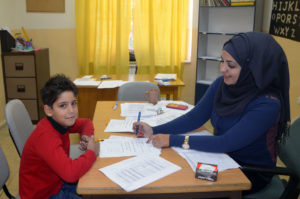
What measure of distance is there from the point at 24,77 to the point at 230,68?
3.20 meters

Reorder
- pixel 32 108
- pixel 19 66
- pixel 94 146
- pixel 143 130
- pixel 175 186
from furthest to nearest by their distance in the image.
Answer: pixel 32 108 < pixel 19 66 < pixel 143 130 < pixel 94 146 < pixel 175 186

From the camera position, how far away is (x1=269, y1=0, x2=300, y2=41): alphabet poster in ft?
9.46

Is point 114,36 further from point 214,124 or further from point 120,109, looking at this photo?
point 214,124

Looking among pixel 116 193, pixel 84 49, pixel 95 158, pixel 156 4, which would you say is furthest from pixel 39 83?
pixel 116 193

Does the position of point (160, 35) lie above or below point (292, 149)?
above

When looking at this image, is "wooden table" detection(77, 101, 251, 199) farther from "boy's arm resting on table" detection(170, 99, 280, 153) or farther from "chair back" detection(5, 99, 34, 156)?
"chair back" detection(5, 99, 34, 156)

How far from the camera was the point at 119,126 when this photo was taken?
178 cm

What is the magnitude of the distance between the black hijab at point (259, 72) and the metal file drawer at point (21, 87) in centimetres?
314

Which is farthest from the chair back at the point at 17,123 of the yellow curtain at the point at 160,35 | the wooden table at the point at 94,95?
the yellow curtain at the point at 160,35

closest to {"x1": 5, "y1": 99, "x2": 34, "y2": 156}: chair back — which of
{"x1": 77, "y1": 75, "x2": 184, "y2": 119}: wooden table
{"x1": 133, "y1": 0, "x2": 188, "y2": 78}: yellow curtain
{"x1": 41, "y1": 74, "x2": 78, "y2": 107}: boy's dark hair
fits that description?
{"x1": 41, "y1": 74, "x2": 78, "y2": 107}: boy's dark hair

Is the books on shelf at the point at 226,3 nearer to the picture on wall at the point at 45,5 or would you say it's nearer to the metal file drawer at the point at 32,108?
the picture on wall at the point at 45,5

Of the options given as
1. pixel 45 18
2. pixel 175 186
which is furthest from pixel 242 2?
pixel 175 186

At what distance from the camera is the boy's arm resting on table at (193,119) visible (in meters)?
1.71

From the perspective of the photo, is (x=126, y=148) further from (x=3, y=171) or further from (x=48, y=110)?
(x=3, y=171)
